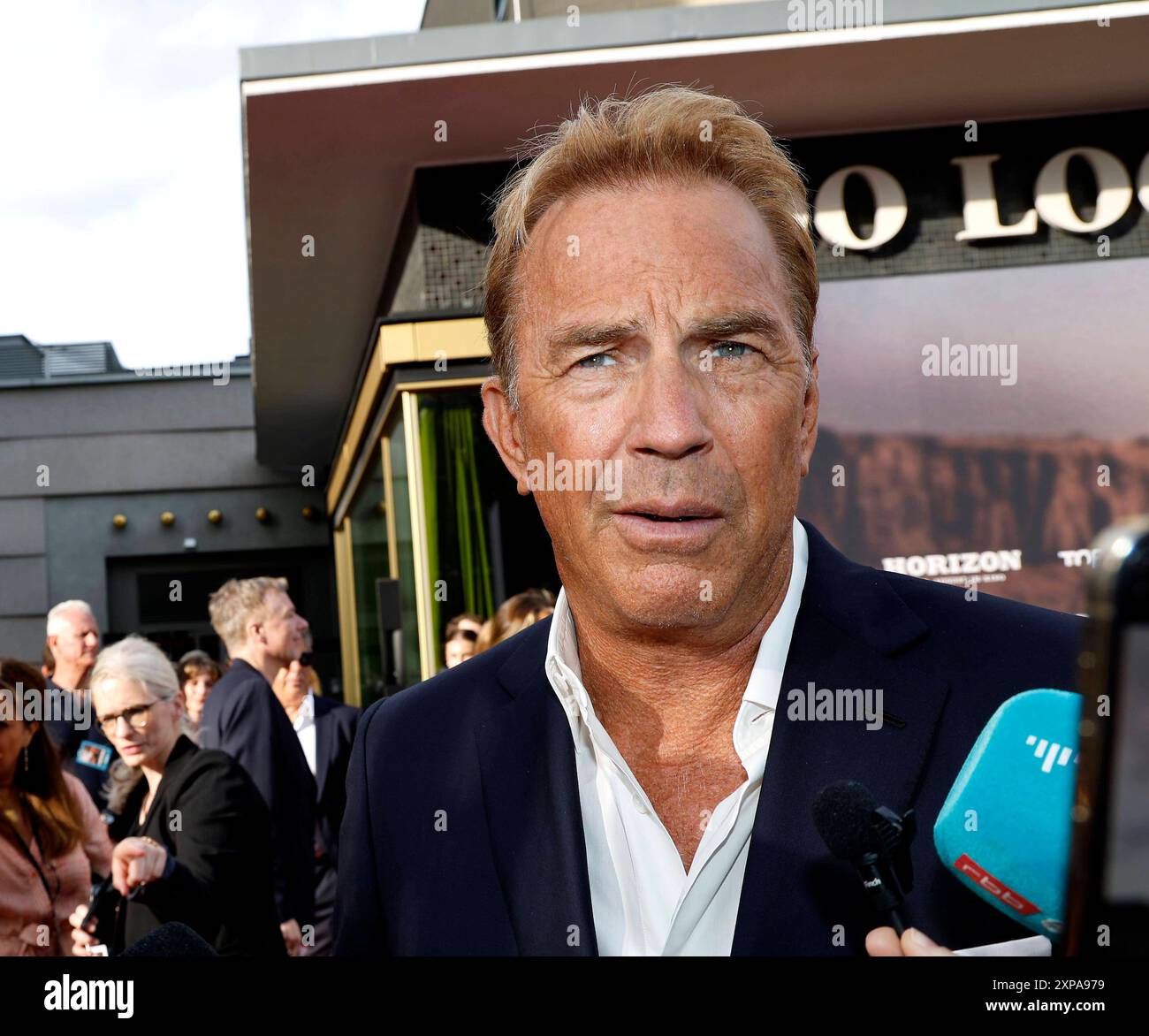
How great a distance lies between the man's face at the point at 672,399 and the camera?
61.6 inches

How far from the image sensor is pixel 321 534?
20.7 meters

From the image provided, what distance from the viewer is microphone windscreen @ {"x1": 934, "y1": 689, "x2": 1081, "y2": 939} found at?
1110 mm

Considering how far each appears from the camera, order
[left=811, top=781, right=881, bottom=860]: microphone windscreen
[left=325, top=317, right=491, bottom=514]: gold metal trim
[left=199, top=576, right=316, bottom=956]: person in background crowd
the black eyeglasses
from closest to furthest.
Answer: [left=811, top=781, right=881, bottom=860]: microphone windscreen
the black eyeglasses
[left=199, top=576, right=316, bottom=956]: person in background crowd
[left=325, top=317, right=491, bottom=514]: gold metal trim

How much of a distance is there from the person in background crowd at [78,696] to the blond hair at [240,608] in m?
0.66

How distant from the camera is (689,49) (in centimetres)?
628

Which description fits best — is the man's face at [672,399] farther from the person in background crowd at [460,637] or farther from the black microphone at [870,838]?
the person in background crowd at [460,637]

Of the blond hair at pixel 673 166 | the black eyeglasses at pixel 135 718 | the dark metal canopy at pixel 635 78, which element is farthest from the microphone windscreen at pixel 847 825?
the dark metal canopy at pixel 635 78

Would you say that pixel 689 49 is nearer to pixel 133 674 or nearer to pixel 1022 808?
pixel 133 674

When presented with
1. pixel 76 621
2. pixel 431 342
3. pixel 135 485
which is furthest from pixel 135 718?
pixel 135 485

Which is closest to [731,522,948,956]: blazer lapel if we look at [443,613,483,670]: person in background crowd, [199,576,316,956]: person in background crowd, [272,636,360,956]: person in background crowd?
[199,576,316,956]: person in background crowd

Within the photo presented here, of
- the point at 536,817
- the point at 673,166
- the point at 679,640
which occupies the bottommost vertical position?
the point at 536,817

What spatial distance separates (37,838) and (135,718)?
57cm

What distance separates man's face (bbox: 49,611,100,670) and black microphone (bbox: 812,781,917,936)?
5.82 m

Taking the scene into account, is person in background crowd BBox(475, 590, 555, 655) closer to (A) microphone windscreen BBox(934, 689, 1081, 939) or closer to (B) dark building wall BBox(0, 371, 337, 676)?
(A) microphone windscreen BBox(934, 689, 1081, 939)
